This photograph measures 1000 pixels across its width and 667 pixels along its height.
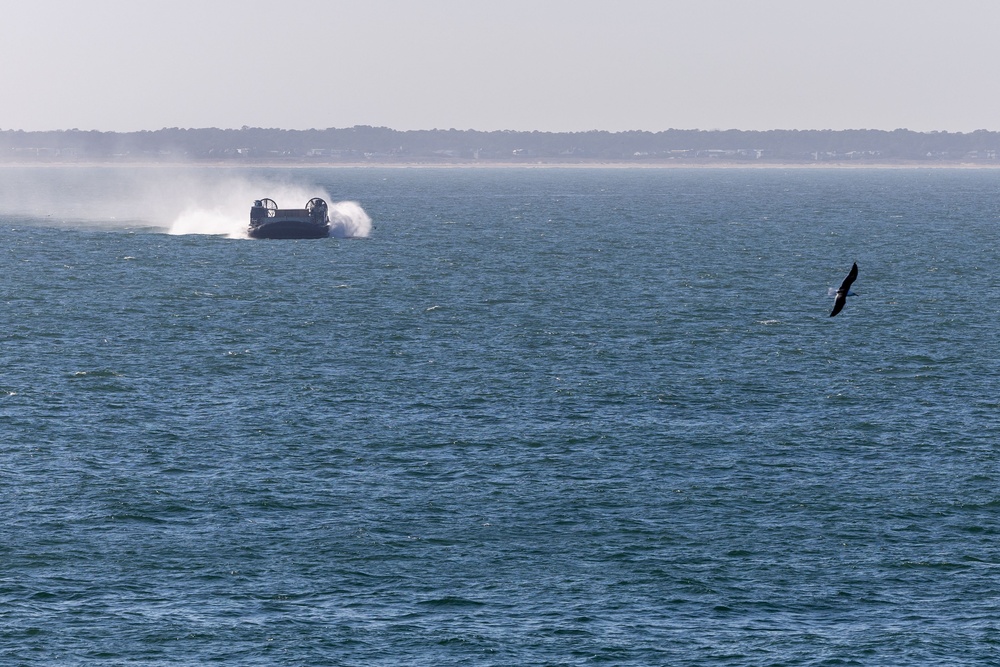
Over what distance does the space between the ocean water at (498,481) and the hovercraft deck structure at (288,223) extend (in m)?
58.1

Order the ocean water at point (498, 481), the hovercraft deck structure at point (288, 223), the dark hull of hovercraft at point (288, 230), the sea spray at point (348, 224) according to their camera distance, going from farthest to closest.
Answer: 1. the sea spray at point (348, 224)
2. the hovercraft deck structure at point (288, 223)
3. the dark hull of hovercraft at point (288, 230)
4. the ocean water at point (498, 481)

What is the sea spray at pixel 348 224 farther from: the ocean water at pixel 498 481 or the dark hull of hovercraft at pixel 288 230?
the ocean water at pixel 498 481

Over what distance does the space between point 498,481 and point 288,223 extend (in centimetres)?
11845

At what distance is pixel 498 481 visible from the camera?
56.7 m

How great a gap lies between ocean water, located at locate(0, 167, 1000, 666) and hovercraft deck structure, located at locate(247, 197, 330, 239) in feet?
191

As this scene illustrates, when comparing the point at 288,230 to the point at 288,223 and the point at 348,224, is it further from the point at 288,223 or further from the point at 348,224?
the point at 348,224

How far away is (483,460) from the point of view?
60062mm

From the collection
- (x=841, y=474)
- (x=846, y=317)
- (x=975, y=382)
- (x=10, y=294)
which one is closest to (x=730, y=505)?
(x=841, y=474)

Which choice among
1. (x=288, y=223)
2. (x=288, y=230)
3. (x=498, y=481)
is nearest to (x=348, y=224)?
(x=288, y=230)

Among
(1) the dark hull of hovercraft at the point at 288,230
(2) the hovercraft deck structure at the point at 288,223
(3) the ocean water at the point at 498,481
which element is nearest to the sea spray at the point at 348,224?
(2) the hovercraft deck structure at the point at 288,223

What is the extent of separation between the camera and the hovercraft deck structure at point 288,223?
17112 cm

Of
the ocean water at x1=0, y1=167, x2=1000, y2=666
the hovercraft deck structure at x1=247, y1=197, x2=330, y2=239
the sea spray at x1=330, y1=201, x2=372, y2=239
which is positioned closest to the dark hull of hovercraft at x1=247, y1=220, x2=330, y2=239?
the hovercraft deck structure at x1=247, y1=197, x2=330, y2=239

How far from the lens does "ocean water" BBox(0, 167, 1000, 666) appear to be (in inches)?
1638

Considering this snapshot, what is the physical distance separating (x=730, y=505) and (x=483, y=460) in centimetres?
1139
